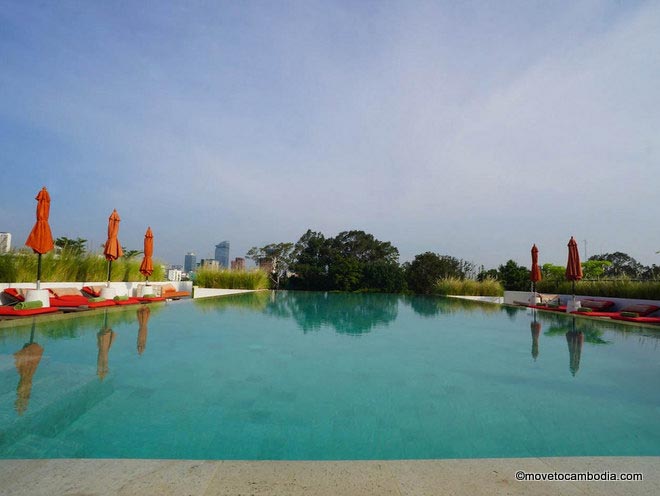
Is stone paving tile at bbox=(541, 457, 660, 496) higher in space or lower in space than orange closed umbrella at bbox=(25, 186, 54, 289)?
lower

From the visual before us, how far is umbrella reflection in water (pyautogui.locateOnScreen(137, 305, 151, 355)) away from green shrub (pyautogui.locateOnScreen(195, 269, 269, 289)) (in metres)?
8.47

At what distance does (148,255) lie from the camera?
12.8m

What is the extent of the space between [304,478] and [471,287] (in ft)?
62.3

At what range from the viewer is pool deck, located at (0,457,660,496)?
5.58 feet

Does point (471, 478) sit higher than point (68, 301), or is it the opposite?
point (68, 301)

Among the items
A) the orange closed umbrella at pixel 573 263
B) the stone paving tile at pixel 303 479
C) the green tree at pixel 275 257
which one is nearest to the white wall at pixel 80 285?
the stone paving tile at pixel 303 479

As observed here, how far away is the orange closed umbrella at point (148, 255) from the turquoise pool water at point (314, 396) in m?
5.94

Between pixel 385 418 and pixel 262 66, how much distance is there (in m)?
10.2

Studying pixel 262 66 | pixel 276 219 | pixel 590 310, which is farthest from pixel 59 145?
pixel 590 310

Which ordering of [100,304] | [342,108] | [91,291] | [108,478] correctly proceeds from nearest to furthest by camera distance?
[108,478], [100,304], [91,291], [342,108]

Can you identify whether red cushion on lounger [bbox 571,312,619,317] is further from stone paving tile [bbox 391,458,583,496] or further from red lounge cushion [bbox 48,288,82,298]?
red lounge cushion [bbox 48,288,82,298]

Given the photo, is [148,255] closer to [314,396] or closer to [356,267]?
[314,396]

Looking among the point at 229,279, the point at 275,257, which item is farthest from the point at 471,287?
the point at 275,257

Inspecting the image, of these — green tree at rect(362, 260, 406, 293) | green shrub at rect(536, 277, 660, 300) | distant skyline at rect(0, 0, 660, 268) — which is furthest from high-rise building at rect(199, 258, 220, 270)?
green shrub at rect(536, 277, 660, 300)
